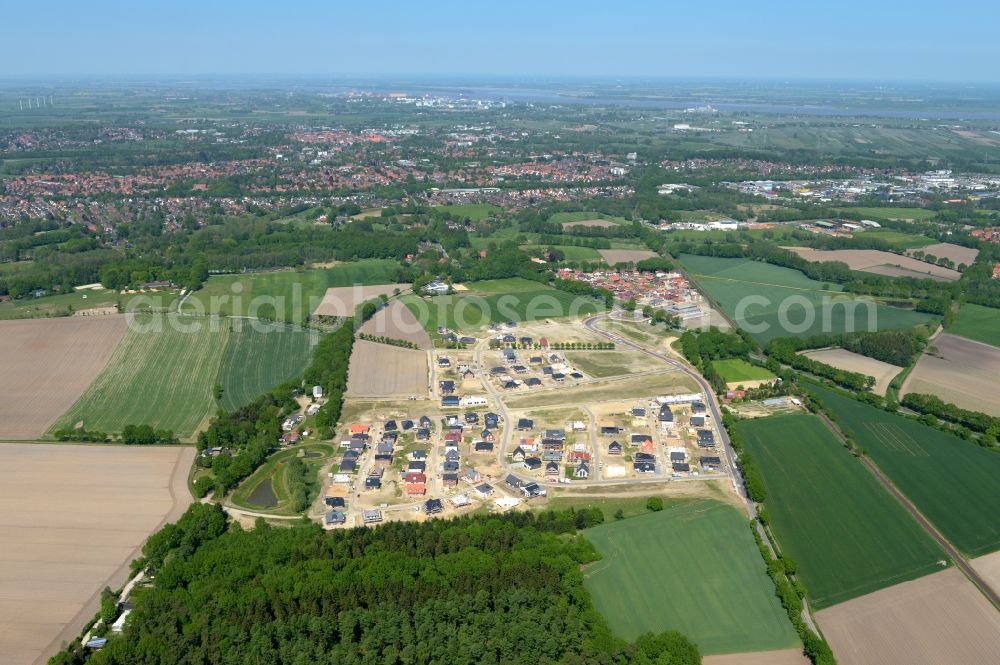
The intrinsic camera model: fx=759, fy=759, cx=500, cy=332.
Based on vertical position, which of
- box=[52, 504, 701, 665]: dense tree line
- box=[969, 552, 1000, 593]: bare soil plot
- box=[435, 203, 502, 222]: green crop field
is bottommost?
box=[435, 203, 502, 222]: green crop field

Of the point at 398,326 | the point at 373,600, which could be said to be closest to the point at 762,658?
the point at 373,600

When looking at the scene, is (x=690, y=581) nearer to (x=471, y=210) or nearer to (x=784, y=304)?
(x=784, y=304)

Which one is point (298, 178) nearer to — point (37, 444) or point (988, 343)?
point (37, 444)

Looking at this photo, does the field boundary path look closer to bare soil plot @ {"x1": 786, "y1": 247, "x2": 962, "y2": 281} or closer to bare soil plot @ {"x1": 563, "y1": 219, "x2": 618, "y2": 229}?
bare soil plot @ {"x1": 786, "y1": 247, "x2": 962, "y2": 281}

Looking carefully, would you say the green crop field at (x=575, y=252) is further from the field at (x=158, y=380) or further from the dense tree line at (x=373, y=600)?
the dense tree line at (x=373, y=600)

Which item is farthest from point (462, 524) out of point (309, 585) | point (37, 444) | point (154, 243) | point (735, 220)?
point (735, 220)

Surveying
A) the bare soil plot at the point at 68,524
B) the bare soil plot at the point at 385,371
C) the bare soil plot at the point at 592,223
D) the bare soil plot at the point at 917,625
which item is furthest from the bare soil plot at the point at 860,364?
the bare soil plot at the point at 592,223

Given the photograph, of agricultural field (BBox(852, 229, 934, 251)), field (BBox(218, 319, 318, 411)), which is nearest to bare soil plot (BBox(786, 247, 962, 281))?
agricultural field (BBox(852, 229, 934, 251))
